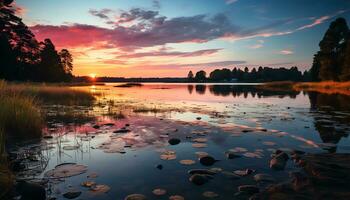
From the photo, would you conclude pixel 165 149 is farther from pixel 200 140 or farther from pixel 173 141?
pixel 200 140

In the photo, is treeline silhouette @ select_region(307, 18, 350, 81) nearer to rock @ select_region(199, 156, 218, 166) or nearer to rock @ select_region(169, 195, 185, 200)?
rock @ select_region(199, 156, 218, 166)

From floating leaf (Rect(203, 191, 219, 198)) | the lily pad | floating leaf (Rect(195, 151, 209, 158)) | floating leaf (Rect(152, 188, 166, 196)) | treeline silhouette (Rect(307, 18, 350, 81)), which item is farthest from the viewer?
treeline silhouette (Rect(307, 18, 350, 81))

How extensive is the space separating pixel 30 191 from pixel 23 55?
68539 millimetres

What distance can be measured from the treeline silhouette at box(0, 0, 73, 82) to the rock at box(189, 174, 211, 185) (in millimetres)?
48717

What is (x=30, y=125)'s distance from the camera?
11.8 m

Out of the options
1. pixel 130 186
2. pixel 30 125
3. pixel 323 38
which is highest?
pixel 323 38

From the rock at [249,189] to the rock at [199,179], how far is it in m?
0.97

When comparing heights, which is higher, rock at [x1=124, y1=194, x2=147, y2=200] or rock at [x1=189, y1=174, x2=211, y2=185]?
rock at [x1=189, y1=174, x2=211, y2=185]

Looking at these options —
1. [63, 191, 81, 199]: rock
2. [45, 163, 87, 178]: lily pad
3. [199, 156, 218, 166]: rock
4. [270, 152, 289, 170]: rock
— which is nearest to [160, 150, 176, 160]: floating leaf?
[199, 156, 218, 166]: rock

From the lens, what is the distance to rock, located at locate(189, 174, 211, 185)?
650 centimetres

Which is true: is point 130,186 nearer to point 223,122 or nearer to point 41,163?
point 41,163

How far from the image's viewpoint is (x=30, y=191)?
5.33 meters

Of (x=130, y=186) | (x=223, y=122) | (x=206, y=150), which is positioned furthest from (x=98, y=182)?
(x=223, y=122)

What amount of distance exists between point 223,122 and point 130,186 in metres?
10.4
